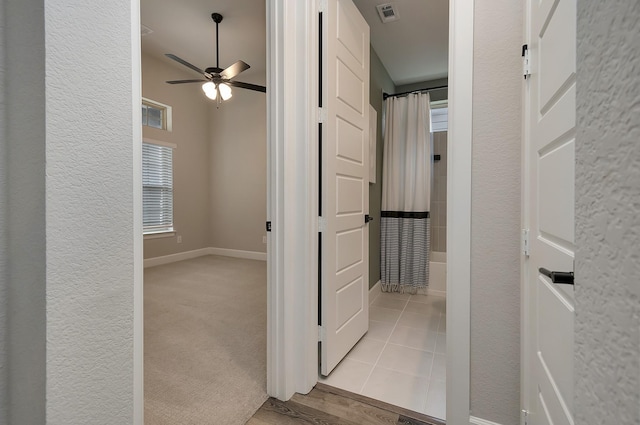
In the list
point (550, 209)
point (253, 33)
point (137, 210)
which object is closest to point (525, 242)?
point (550, 209)

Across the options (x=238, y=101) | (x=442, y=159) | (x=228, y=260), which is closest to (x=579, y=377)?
(x=442, y=159)

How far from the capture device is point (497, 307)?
1.30 meters

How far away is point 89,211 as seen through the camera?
0.71 metres

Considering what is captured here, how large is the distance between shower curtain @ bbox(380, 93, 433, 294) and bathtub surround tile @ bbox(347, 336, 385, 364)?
4.33 feet

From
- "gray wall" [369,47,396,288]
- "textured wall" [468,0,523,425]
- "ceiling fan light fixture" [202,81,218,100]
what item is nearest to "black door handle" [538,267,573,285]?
"textured wall" [468,0,523,425]

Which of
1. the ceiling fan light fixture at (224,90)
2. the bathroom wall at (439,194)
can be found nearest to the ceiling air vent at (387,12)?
the bathroom wall at (439,194)

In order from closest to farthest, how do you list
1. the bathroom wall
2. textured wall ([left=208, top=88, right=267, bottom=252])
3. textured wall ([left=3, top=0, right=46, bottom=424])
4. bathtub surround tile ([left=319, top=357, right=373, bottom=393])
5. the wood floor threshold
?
textured wall ([left=3, top=0, right=46, bottom=424]), the wood floor threshold, bathtub surround tile ([left=319, top=357, right=373, bottom=393]), the bathroom wall, textured wall ([left=208, top=88, right=267, bottom=252])

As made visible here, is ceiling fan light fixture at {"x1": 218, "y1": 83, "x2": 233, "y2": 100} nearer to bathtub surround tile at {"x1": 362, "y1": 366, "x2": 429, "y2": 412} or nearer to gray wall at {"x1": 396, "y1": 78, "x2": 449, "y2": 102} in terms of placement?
gray wall at {"x1": 396, "y1": 78, "x2": 449, "y2": 102}

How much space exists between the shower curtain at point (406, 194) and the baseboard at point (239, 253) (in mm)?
2397

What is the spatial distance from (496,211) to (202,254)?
17.0ft

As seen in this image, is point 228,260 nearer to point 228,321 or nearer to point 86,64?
point 228,321

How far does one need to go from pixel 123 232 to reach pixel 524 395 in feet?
5.14

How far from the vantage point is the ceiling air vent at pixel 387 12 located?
8.88 ft

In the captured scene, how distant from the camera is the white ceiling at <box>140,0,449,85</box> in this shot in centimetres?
290
